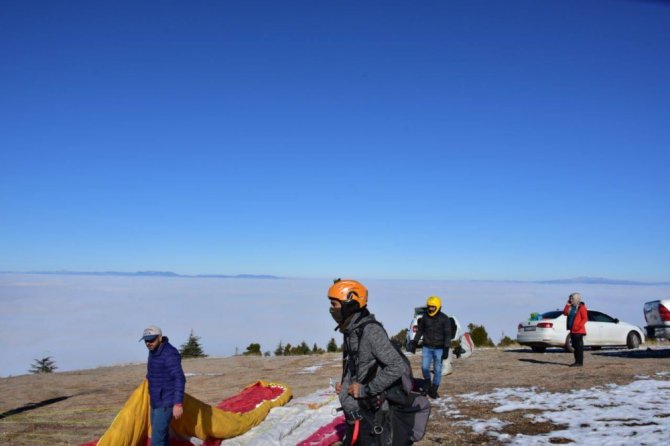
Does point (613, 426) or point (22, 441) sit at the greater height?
point (613, 426)

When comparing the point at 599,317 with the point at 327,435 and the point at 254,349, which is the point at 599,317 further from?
the point at 254,349

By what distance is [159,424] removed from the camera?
24.0 feet

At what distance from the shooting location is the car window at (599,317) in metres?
22.0

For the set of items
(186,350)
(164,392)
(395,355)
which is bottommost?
(186,350)

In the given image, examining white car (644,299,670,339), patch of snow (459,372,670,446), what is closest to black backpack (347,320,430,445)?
patch of snow (459,372,670,446)

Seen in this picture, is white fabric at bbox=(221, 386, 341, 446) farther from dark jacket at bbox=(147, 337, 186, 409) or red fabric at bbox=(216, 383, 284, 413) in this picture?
dark jacket at bbox=(147, 337, 186, 409)

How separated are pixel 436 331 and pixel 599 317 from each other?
13499mm

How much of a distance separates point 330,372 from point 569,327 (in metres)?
7.61

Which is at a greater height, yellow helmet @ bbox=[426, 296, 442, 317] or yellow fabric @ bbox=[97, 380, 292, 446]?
yellow helmet @ bbox=[426, 296, 442, 317]

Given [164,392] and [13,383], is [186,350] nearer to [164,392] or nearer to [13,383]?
[13,383]

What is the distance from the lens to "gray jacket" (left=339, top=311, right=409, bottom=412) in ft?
15.7

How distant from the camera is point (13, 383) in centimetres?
1814

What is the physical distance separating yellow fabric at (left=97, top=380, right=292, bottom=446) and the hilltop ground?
8.20 feet

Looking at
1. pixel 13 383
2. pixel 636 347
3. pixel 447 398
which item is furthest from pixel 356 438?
pixel 636 347
